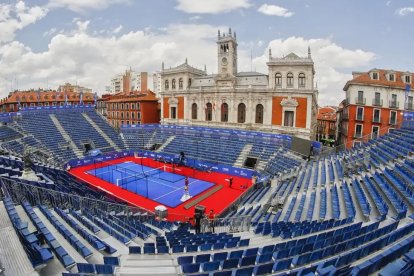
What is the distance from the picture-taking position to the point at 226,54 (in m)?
45.6

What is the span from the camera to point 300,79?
39.5 meters

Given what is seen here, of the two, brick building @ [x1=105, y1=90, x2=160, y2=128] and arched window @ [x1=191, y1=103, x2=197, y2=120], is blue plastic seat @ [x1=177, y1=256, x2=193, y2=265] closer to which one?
arched window @ [x1=191, y1=103, x2=197, y2=120]

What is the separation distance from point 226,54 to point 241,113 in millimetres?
11421

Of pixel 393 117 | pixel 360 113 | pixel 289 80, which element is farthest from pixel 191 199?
pixel 393 117

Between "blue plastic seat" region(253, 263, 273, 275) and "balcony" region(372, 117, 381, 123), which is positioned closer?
"blue plastic seat" region(253, 263, 273, 275)

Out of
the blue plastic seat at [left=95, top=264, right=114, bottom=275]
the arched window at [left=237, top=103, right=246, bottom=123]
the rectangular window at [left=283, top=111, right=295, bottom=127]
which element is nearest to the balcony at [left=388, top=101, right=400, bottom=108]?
the rectangular window at [left=283, top=111, right=295, bottom=127]

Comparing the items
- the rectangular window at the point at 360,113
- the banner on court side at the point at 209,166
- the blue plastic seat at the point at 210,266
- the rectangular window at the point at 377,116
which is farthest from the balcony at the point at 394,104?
the blue plastic seat at the point at 210,266

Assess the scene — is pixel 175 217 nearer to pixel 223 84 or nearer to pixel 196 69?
pixel 223 84

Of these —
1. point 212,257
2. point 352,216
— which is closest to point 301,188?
point 352,216

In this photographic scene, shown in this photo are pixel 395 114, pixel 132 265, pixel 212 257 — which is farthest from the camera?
pixel 395 114

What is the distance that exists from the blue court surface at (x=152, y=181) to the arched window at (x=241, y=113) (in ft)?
53.1

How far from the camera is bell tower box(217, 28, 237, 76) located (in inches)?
1786

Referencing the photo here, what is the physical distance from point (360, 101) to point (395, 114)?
516 cm

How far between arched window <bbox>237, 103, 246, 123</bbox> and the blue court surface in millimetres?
16172
